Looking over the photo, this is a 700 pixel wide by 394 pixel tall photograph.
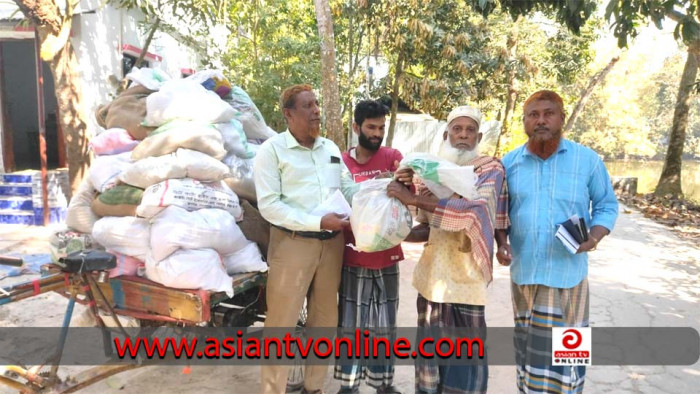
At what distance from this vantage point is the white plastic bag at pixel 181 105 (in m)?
2.77

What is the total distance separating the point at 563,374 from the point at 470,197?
3.31 ft

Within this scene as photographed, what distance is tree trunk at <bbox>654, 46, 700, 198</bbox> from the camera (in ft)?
39.8

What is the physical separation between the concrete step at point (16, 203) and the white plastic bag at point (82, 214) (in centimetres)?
545

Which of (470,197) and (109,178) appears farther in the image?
(109,178)

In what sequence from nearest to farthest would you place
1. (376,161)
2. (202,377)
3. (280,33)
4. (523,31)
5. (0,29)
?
1. (376,161)
2. (202,377)
3. (0,29)
4. (280,33)
5. (523,31)

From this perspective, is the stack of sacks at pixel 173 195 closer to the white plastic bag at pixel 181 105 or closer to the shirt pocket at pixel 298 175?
the white plastic bag at pixel 181 105

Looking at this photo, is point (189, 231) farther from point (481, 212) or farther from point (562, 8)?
point (562, 8)

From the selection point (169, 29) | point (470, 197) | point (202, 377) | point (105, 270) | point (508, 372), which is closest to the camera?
point (470, 197)

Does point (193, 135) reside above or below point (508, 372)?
above

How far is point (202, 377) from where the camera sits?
3209mm

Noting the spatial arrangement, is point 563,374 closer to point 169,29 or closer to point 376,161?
point 376,161

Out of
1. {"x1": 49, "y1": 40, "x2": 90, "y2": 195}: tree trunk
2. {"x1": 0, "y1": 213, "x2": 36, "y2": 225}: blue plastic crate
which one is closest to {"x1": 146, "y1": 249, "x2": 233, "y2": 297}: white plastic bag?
{"x1": 49, "y1": 40, "x2": 90, "y2": 195}: tree trunk

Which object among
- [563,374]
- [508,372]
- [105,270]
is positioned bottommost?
[508,372]

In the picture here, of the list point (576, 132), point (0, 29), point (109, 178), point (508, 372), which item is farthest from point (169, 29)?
point (576, 132)
